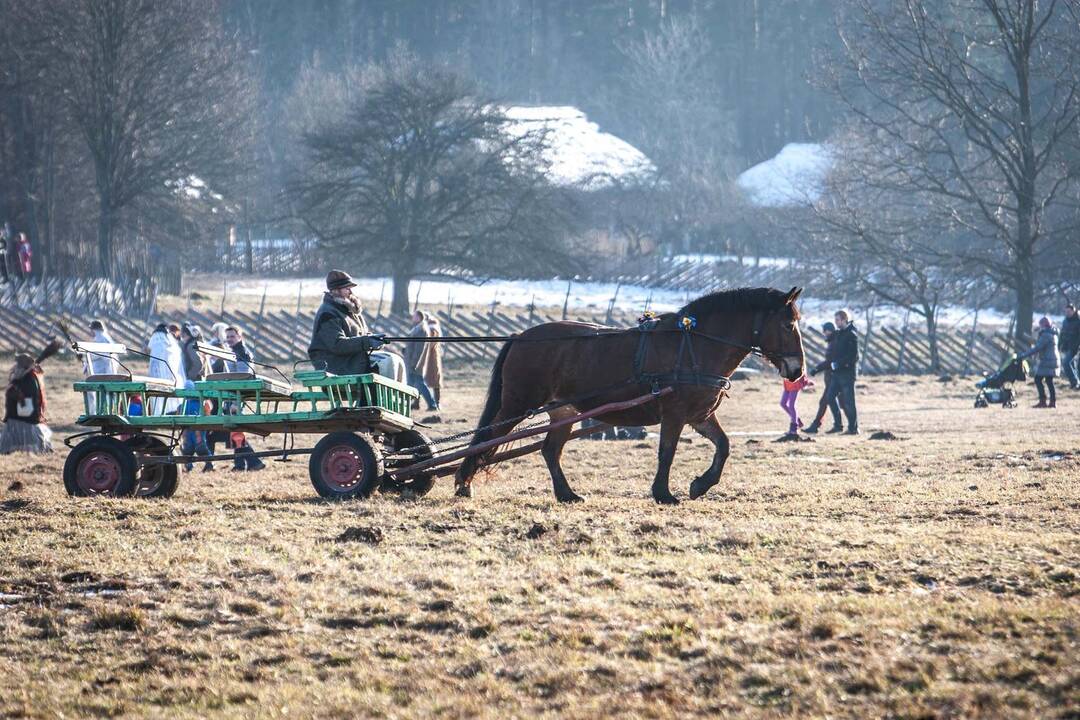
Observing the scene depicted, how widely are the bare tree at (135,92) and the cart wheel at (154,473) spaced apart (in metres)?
34.9

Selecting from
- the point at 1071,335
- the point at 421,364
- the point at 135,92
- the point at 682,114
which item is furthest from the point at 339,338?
the point at 682,114

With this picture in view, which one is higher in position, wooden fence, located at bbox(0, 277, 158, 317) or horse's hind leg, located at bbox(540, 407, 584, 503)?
wooden fence, located at bbox(0, 277, 158, 317)

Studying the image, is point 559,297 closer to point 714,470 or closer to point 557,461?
point 557,461

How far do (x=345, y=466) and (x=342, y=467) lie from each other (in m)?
0.03

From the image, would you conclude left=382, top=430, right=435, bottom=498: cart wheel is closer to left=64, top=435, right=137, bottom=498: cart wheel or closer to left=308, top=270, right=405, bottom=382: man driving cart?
left=308, top=270, right=405, bottom=382: man driving cart

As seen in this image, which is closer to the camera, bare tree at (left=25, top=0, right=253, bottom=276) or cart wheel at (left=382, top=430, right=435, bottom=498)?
cart wheel at (left=382, top=430, right=435, bottom=498)

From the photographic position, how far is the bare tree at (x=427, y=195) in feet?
153

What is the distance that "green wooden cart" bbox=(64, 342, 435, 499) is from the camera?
12016 millimetres

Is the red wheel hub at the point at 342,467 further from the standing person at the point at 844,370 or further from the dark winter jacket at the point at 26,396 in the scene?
the standing person at the point at 844,370

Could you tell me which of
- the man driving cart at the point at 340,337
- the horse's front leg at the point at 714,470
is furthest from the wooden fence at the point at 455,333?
the horse's front leg at the point at 714,470

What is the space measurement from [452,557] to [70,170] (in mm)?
46901

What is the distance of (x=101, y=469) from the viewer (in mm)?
12617

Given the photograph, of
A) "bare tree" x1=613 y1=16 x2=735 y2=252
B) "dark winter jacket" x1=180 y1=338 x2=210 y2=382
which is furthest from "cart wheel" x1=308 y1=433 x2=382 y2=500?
"bare tree" x1=613 y1=16 x2=735 y2=252

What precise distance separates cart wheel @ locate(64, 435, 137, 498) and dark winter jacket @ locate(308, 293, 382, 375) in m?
1.78
